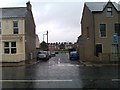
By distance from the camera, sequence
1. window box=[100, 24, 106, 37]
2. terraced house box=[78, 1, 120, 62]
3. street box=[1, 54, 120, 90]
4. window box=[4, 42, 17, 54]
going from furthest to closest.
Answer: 1. window box=[4, 42, 17, 54]
2. window box=[100, 24, 106, 37]
3. terraced house box=[78, 1, 120, 62]
4. street box=[1, 54, 120, 90]

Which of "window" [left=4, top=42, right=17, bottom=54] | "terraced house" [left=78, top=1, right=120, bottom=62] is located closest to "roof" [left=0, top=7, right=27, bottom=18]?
"window" [left=4, top=42, right=17, bottom=54]

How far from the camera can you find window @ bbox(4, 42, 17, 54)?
132 feet

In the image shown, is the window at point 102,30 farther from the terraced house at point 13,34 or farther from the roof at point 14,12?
the roof at point 14,12

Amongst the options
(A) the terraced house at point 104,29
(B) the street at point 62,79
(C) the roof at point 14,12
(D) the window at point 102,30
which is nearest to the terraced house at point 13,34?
(C) the roof at point 14,12

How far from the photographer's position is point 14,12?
42438 millimetres

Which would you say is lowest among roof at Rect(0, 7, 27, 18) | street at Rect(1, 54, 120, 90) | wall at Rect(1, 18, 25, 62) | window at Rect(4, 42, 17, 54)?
street at Rect(1, 54, 120, 90)

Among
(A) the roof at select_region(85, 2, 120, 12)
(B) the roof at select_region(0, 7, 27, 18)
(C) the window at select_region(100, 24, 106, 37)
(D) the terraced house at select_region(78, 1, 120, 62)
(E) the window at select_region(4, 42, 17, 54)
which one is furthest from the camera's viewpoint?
(B) the roof at select_region(0, 7, 27, 18)

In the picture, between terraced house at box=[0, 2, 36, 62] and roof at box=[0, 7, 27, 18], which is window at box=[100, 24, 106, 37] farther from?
roof at box=[0, 7, 27, 18]

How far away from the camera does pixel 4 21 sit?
134ft

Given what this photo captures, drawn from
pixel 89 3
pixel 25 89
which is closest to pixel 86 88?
pixel 25 89

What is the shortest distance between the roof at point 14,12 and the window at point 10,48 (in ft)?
13.6

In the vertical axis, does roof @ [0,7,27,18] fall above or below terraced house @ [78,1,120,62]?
above

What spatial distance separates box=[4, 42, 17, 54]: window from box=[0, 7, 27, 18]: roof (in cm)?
415

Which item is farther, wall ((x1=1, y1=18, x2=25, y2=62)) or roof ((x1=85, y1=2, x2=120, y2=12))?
roof ((x1=85, y1=2, x2=120, y2=12))
